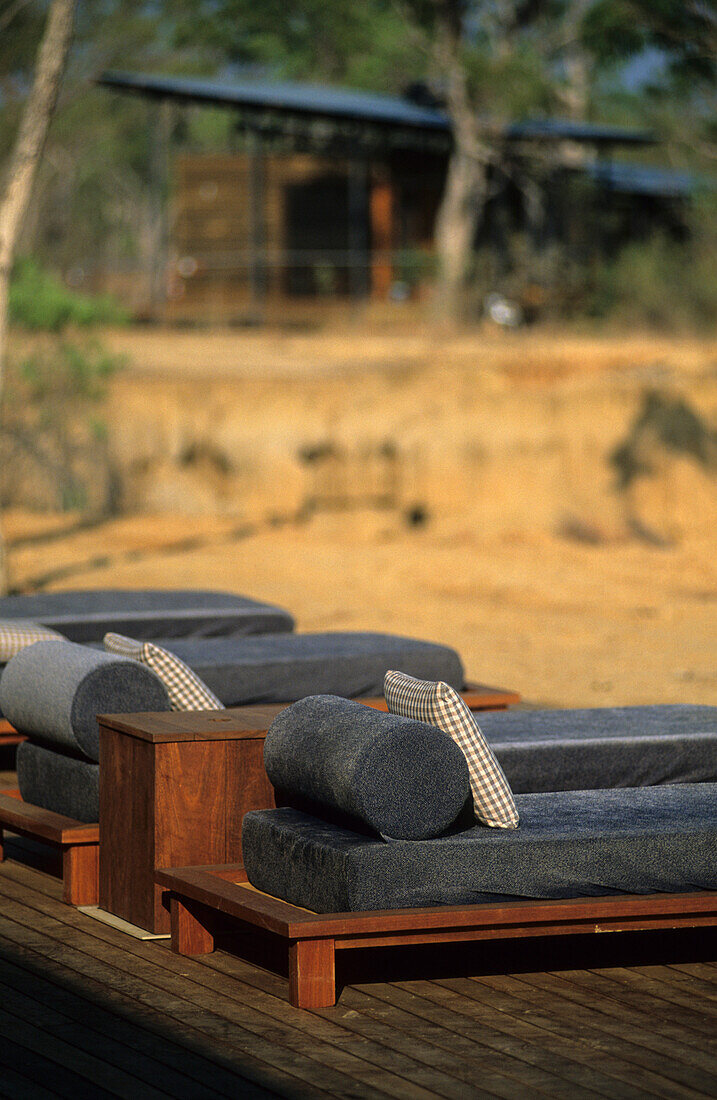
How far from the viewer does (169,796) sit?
529 centimetres

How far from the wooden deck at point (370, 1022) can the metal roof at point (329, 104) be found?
20598 millimetres

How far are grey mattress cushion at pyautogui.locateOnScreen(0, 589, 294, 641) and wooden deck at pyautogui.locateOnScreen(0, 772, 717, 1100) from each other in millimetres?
3877

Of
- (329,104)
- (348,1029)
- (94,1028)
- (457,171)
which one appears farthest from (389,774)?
(457,171)

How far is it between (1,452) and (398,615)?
6575 mm

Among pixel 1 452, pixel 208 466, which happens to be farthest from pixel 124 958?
pixel 208 466

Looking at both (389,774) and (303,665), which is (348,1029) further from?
(303,665)

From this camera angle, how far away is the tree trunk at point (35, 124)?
1246cm

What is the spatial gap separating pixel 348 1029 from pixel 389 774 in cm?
71

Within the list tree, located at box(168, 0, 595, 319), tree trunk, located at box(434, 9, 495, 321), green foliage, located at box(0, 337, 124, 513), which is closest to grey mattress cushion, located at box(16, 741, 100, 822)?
green foliage, located at box(0, 337, 124, 513)

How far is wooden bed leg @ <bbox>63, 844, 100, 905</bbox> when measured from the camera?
572 centimetres


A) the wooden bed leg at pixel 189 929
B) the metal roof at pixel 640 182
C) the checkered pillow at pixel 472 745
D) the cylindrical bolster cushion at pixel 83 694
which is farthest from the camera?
the metal roof at pixel 640 182

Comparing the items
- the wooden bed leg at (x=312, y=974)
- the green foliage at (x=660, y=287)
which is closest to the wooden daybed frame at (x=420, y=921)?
the wooden bed leg at (x=312, y=974)

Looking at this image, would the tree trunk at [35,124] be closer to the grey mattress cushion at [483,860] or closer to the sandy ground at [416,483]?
the sandy ground at [416,483]

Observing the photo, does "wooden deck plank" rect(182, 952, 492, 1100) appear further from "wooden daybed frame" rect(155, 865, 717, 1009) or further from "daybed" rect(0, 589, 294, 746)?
"daybed" rect(0, 589, 294, 746)
